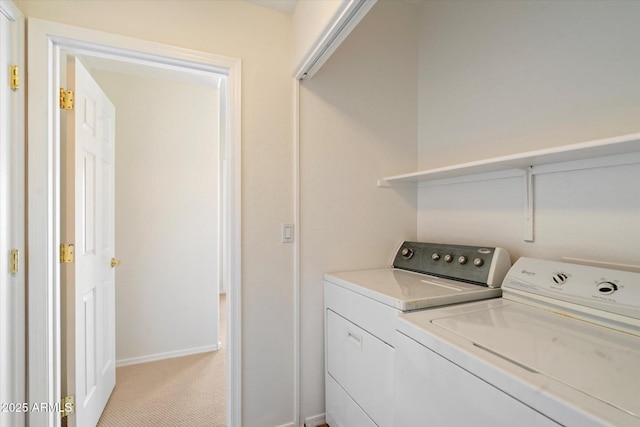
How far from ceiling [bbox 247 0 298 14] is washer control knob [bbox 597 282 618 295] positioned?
190 centimetres

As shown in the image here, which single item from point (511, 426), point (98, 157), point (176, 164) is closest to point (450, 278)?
point (511, 426)

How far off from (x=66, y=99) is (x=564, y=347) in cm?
223

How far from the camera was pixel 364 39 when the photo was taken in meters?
1.88

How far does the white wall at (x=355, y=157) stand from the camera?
5.64 feet

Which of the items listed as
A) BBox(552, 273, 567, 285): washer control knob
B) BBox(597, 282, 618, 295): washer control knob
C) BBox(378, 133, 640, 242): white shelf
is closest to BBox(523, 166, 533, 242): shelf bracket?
BBox(378, 133, 640, 242): white shelf

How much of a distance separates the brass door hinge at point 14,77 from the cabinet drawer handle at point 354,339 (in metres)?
1.87

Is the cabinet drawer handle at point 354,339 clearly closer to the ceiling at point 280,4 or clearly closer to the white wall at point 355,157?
the white wall at point 355,157

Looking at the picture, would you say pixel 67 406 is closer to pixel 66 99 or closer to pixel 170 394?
pixel 170 394

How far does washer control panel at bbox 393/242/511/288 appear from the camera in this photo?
1378mm

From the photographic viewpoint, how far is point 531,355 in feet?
2.49

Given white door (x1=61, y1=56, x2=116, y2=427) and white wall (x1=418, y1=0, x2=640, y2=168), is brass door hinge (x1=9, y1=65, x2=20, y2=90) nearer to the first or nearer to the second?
white door (x1=61, y1=56, x2=116, y2=427)

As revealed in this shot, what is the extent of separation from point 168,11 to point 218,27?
240 millimetres

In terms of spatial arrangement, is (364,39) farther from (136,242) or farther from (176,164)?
(136,242)

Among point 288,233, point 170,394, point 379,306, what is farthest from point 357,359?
point 170,394
